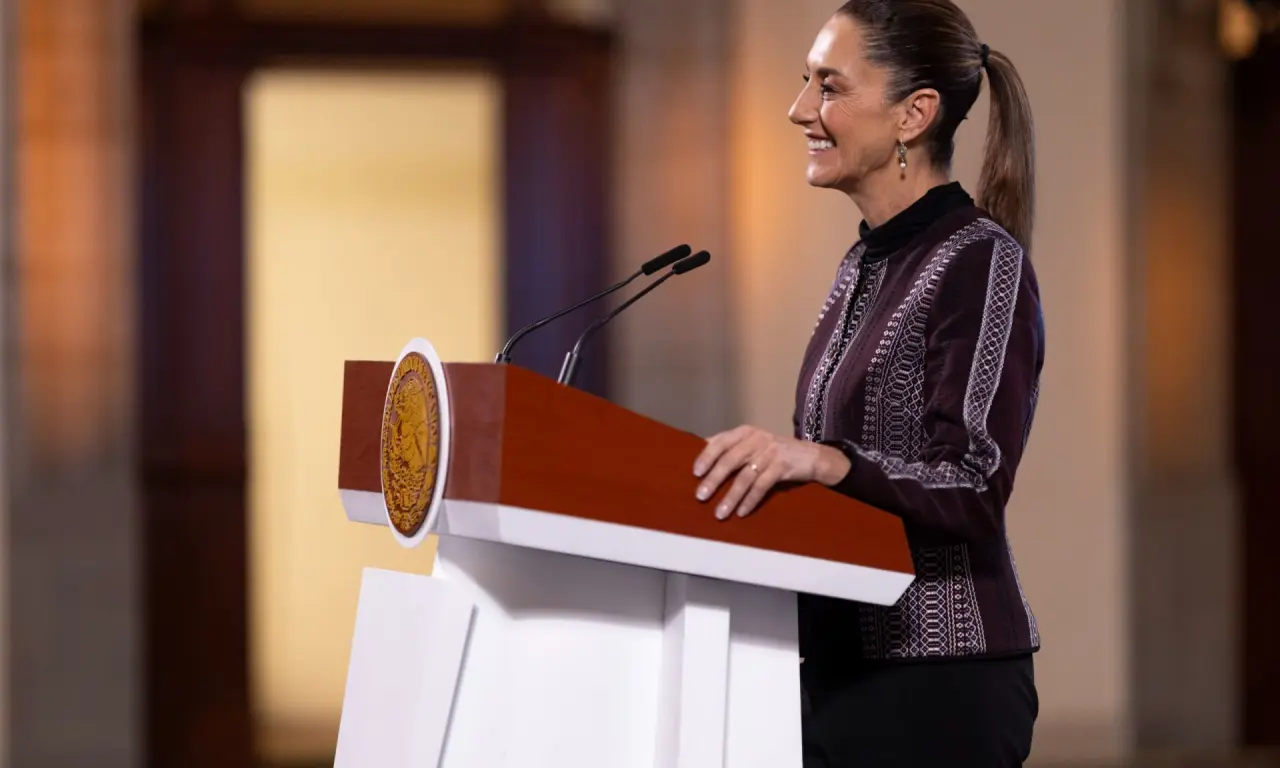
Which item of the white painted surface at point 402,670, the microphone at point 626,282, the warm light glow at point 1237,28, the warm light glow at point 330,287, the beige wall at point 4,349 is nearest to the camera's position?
the white painted surface at point 402,670

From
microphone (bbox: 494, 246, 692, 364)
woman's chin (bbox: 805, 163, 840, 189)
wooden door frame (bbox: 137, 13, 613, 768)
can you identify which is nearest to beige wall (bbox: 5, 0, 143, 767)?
wooden door frame (bbox: 137, 13, 613, 768)

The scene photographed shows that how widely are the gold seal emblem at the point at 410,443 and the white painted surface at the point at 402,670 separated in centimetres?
7

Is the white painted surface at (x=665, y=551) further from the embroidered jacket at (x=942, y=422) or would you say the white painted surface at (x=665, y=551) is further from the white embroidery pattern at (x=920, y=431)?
the white embroidery pattern at (x=920, y=431)

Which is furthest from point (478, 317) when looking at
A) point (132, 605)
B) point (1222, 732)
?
point (1222, 732)

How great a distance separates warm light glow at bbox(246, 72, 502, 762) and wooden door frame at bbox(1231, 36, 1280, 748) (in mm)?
2889

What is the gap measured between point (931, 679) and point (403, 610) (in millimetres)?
565

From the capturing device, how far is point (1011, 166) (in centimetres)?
189

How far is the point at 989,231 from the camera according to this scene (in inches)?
67.2

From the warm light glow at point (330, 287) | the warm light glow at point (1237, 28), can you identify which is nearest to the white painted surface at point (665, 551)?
the warm light glow at point (330, 287)

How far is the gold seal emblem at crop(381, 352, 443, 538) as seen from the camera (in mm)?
1413

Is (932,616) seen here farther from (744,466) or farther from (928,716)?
(744,466)

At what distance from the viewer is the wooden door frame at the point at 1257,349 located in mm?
5984

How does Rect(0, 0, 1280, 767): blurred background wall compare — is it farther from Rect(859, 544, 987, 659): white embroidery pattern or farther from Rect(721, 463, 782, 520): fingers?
Rect(721, 463, 782, 520): fingers

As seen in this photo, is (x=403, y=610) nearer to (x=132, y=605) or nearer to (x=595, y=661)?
(x=595, y=661)
